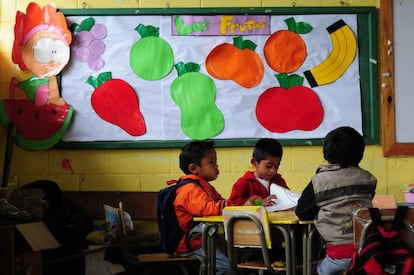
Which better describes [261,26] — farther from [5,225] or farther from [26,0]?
[5,225]

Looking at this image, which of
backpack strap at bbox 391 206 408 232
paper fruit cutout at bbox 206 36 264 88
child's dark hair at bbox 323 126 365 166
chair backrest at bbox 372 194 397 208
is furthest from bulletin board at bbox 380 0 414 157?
backpack strap at bbox 391 206 408 232

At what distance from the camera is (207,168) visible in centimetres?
374

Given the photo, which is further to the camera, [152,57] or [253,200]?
[152,57]

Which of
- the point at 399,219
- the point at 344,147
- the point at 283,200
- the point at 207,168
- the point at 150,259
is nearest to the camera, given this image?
the point at 399,219

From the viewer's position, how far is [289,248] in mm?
3033

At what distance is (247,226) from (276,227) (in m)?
0.15

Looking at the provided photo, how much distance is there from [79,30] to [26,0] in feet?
1.43

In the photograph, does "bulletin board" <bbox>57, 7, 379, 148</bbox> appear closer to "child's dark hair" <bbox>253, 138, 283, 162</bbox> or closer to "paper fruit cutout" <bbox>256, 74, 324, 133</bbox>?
"paper fruit cutout" <bbox>256, 74, 324, 133</bbox>

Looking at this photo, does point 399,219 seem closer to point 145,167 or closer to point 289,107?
point 289,107

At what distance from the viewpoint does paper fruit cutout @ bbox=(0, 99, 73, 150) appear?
4.48m

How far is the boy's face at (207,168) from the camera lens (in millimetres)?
3738

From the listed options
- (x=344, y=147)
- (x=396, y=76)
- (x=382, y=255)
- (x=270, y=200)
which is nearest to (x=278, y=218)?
(x=270, y=200)

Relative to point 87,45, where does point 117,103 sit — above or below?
below

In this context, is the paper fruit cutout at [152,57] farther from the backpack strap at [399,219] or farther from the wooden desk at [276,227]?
the backpack strap at [399,219]
